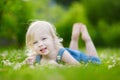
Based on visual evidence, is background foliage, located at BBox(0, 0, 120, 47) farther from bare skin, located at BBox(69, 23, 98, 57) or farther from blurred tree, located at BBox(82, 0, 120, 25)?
bare skin, located at BBox(69, 23, 98, 57)

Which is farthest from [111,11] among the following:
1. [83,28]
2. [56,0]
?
[83,28]

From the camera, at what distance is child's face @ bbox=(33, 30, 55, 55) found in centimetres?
576

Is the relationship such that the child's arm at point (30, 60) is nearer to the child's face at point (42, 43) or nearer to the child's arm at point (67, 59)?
the child's face at point (42, 43)

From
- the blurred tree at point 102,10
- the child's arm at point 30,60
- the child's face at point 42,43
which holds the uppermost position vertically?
the blurred tree at point 102,10

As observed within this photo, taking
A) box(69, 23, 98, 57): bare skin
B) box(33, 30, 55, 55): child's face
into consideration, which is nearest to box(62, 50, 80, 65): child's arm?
box(33, 30, 55, 55): child's face

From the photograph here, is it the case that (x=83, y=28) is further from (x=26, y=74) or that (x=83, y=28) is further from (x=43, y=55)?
(x=26, y=74)

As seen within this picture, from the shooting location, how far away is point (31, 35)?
19.2 ft

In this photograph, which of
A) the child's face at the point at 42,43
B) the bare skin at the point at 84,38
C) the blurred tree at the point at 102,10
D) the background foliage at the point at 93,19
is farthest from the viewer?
the blurred tree at the point at 102,10

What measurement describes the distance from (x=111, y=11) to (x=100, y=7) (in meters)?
0.73

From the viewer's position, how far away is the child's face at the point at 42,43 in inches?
227

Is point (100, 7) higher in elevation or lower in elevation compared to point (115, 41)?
higher

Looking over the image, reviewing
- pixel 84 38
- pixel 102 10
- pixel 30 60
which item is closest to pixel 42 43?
pixel 30 60

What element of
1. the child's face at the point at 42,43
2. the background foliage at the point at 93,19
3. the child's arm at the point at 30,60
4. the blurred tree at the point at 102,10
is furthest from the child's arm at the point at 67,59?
the blurred tree at the point at 102,10

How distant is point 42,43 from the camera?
574cm
